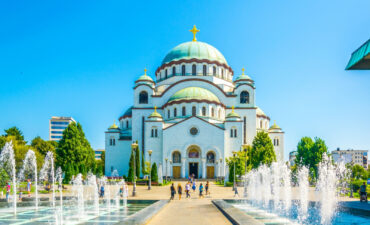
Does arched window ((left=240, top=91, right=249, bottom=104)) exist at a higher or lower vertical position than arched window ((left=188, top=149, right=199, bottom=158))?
higher

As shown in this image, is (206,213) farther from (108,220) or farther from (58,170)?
(58,170)

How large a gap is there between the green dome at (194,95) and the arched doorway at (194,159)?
6679mm

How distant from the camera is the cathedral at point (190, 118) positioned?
47531mm

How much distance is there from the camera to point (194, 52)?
56.0 metres

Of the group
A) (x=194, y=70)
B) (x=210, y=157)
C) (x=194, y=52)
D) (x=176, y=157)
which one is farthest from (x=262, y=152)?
(x=194, y=52)

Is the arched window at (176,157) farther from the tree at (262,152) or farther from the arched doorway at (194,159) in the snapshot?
the tree at (262,152)

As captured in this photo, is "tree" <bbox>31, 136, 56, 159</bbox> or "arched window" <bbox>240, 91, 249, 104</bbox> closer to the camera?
"arched window" <bbox>240, 91, 249, 104</bbox>

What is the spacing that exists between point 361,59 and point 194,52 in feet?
162

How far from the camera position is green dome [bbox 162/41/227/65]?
5575 centimetres

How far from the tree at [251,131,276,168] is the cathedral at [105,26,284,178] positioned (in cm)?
451

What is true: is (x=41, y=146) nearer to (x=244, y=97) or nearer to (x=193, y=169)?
(x=193, y=169)

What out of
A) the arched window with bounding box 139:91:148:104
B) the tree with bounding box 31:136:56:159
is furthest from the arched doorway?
the tree with bounding box 31:136:56:159

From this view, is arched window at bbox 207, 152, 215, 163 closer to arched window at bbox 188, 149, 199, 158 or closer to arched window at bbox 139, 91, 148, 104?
arched window at bbox 188, 149, 199, 158

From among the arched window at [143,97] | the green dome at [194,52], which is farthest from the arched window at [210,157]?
the green dome at [194,52]
